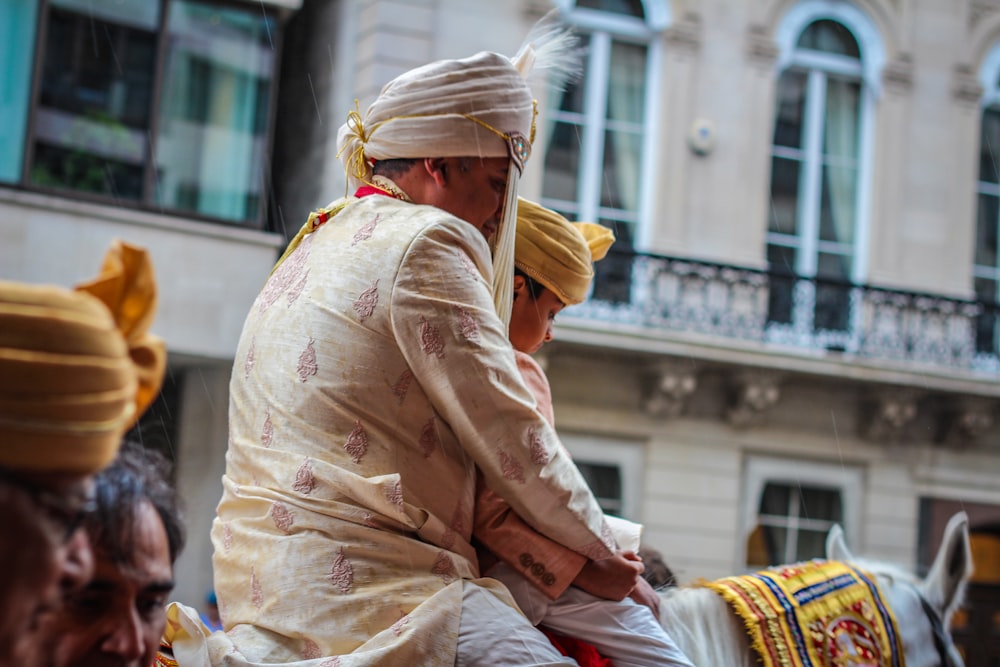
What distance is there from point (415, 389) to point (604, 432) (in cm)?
1100

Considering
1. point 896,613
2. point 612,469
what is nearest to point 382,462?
point 896,613

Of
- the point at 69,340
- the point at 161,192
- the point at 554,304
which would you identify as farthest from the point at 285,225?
the point at 69,340

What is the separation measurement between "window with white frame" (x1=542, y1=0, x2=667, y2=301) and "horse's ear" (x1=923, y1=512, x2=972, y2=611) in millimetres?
9544

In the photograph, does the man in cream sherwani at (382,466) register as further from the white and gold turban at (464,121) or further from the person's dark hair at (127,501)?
the person's dark hair at (127,501)

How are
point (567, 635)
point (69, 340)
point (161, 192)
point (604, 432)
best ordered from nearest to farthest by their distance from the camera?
point (69, 340) < point (567, 635) < point (161, 192) < point (604, 432)

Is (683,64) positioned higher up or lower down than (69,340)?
higher up

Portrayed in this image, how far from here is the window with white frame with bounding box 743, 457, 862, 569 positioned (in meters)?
13.4

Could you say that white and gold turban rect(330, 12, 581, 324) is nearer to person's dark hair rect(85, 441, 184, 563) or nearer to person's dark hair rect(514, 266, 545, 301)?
person's dark hair rect(514, 266, 545, 301)

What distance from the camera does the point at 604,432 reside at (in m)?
A: 13.1

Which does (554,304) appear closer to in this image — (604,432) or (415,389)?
(415,389)

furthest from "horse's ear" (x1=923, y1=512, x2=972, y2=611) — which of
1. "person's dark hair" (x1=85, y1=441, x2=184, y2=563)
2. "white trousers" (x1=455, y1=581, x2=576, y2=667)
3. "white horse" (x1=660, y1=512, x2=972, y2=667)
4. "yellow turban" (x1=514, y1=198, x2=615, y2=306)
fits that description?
"person's dark hair" (x1=85, y1=441, x2=184, y2=563)

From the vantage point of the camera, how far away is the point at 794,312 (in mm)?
13656

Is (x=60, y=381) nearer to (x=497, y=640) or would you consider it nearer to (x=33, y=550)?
(x=33, y=550)

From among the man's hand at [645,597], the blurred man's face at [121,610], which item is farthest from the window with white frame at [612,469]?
the blurred man's face at [121,610]
